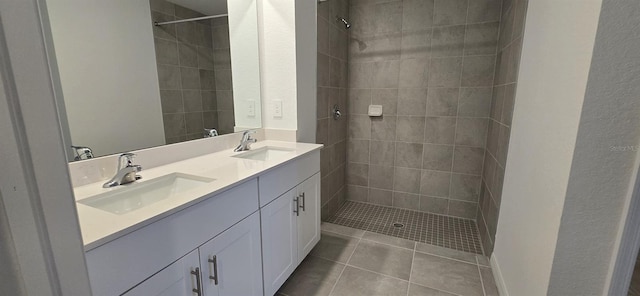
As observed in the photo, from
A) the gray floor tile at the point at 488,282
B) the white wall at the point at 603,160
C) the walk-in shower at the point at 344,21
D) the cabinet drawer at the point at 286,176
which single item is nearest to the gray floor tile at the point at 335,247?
the cabinet drawer at the point at 286,176

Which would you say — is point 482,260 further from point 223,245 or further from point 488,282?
point 223,245

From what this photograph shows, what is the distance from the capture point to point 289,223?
1.64 meters

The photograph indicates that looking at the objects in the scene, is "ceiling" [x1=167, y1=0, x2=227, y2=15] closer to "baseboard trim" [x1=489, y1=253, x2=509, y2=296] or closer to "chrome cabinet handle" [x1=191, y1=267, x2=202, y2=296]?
"chrome cabinet handle" [x1=191, y1=267, x2=202, y2=296]

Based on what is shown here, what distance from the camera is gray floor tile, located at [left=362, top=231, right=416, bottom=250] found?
221 cm

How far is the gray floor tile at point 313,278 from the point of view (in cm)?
169

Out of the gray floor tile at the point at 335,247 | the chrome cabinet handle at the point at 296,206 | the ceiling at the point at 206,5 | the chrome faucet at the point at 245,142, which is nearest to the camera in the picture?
the ceiling at the point at 206,5

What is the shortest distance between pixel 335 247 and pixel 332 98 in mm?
1347

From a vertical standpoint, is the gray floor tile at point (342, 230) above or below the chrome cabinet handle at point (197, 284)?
below

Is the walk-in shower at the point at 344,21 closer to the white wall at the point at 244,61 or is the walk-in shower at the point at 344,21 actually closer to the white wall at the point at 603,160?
the white wall at the point at 244,61

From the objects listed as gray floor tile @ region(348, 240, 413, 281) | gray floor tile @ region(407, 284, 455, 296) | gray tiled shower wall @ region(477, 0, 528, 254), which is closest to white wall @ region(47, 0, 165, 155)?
gray floor tile @ region(348, 240, 413, 281)

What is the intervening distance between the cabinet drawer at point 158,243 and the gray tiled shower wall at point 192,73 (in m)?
0.65

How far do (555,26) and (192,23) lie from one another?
1.84 metres

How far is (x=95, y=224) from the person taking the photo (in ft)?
2.52

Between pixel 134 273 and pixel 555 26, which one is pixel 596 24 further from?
pixel 134 273
